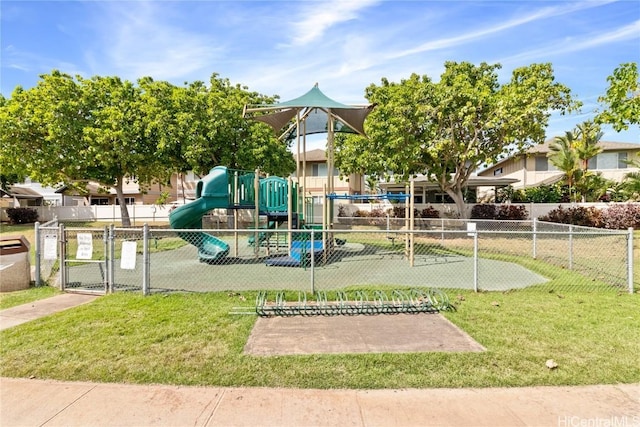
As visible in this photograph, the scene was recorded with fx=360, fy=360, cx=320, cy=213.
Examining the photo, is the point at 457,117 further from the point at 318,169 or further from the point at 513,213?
the point at 318,169

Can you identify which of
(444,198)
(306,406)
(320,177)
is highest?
(320,177)

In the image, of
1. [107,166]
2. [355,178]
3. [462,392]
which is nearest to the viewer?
[462,392]

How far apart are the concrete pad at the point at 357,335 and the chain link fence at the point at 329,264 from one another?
1533 millimetres

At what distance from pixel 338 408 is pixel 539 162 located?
35430 millimetres

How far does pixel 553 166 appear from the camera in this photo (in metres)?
31.3

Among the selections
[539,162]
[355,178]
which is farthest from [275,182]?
[539,162]

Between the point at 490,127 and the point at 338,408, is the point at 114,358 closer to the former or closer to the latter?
the point at 338,408

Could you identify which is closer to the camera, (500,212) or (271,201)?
(271,201)

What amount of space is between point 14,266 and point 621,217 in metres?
26.8

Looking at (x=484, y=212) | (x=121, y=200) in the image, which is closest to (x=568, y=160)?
(x=484, y=212)

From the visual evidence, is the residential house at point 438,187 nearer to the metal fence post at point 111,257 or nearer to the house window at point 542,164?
the house window at point 542,164

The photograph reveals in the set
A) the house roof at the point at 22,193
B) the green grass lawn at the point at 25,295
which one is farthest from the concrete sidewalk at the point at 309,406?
the house roof at the point at 22,193

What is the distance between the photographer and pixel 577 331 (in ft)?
16.8

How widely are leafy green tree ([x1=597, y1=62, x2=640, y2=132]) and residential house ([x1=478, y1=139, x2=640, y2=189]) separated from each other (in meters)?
18.5
